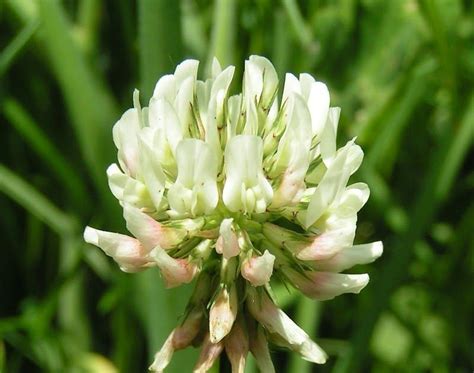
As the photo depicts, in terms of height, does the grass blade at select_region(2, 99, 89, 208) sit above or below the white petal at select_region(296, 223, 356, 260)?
below

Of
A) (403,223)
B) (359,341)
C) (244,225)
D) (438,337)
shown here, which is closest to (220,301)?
(244,225)

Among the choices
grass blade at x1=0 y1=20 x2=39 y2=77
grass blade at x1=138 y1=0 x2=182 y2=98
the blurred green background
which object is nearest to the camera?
grass blade at x1=138 y1=0 x2=182 y2=98

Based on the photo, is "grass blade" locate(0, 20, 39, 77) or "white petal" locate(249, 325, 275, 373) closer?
"white petal" locate(249, 325, 275, 373)

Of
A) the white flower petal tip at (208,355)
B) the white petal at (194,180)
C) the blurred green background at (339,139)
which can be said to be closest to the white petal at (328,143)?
the white petal at (194,180)

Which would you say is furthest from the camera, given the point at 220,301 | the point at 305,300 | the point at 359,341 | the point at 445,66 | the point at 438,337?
the point at 438,337

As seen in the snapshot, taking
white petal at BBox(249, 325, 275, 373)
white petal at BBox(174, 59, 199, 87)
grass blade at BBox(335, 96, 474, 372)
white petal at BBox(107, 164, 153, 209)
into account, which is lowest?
grass blade at BBox(335, 96, 474, 372)

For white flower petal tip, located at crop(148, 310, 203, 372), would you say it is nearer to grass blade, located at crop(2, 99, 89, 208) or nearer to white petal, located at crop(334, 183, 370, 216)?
white petal, located at crop(334, 183, 370, 216)

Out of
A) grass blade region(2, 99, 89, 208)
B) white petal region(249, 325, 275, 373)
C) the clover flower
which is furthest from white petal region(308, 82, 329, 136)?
grass blade region(2, 99, 89, 208)

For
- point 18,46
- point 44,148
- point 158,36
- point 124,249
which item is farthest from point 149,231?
point 44,148

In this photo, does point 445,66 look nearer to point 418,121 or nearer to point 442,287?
point 418,121
